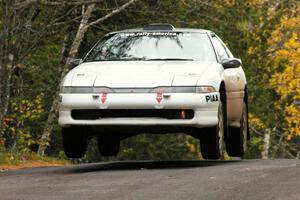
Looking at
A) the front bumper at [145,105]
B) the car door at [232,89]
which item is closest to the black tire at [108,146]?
the car door at [232,89]

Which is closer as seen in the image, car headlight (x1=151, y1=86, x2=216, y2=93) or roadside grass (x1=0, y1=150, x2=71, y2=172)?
car headlight (x1=151, y1=86, x2=216, y2=93)

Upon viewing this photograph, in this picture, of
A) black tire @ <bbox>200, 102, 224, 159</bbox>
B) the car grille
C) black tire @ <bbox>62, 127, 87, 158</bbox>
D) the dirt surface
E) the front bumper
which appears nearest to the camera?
the dirt surface

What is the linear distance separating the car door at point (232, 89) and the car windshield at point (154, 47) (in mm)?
247

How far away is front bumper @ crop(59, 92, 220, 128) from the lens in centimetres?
1128

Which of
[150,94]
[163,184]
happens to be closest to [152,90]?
[150,94]

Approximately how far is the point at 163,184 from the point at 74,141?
309 cm

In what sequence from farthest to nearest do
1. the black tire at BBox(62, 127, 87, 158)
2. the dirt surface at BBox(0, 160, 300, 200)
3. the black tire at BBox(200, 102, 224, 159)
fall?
the black tire at BBox(62, 127, 87, 158)
the black tire at BBox(200, 102, 224, 159)
the dirt surface at BBox(0, 160, 300, 200)

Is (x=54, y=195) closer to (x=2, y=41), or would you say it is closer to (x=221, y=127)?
(x=221, y=127)

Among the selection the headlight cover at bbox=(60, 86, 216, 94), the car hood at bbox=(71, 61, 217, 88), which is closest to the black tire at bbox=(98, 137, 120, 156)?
the car hood at bbox=(71, 61, 217, 88)

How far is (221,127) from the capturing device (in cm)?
1218

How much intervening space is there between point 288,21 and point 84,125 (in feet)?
86.6

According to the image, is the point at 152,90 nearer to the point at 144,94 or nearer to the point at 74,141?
the point at 144,94

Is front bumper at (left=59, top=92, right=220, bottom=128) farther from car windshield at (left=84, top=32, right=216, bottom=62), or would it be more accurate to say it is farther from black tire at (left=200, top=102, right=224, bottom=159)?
car windshield at (left=84, top=32, right=216, bottom=62)

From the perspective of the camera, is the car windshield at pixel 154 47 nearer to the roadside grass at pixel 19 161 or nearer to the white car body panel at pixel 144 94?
the white car body panel at pixel 144 94
